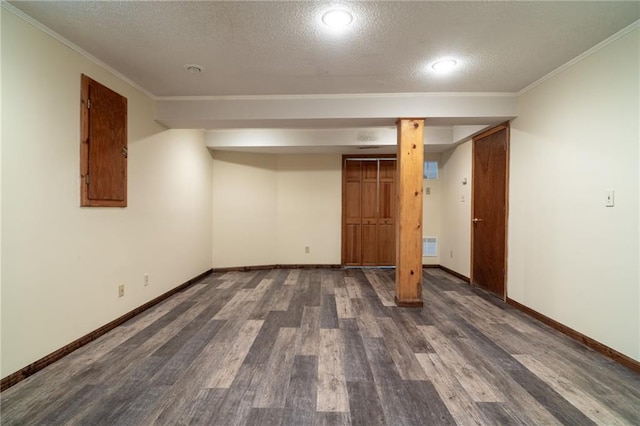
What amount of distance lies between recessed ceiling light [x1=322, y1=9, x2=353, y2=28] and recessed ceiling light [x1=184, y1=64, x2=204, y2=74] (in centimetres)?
126

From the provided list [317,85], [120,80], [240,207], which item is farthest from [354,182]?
[120,80]

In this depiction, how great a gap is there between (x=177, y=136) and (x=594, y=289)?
464 cm

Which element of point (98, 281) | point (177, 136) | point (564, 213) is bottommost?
point (98, 281)

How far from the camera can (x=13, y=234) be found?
175cm

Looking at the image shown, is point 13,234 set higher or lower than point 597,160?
lower

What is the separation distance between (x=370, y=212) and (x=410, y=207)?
2.06 metres

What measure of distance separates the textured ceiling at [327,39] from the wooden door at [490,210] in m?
0.94

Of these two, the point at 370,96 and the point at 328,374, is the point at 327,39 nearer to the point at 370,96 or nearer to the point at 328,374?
the point at 370,96

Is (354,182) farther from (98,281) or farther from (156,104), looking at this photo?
(98,281)

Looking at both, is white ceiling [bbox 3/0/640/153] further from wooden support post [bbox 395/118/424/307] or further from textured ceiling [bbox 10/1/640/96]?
wooden support post [bbox 395/118/424/307]

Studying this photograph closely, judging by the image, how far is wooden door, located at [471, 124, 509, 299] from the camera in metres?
3.39

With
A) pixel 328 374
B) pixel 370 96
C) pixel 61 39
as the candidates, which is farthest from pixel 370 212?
pixel 61 39

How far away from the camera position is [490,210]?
3.63 m

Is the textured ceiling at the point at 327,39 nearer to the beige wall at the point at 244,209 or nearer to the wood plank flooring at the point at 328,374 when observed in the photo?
the beige wall at the point at 244,209
